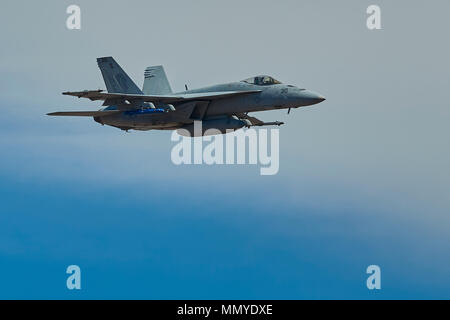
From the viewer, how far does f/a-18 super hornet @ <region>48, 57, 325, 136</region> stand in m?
58.3

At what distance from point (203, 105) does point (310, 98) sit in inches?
230

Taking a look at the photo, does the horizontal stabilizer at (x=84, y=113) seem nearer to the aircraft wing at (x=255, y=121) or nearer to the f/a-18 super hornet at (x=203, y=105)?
the f/a-18 super hornet at (x=203, y=105)

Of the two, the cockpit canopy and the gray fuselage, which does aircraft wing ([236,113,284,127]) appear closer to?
the gray fuselage

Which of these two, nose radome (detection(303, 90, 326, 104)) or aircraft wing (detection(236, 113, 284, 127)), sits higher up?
nose radome (detection(303, 90, 326, 104))

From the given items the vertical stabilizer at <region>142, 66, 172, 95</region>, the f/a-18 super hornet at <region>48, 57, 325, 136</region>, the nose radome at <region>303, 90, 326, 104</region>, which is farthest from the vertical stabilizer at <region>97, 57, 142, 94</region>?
the nose radome at <region>303, 90, 326, 104</region>

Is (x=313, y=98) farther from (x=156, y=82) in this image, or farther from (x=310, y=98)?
(x=156, y=82)

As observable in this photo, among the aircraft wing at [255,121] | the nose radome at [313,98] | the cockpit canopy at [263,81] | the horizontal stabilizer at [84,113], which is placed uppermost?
the cockpit canopy at [263,81]

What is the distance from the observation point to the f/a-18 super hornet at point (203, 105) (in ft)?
191

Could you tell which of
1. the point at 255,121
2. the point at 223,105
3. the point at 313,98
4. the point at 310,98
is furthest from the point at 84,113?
the point at 313,98

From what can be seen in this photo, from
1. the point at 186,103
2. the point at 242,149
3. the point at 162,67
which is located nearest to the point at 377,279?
the point at 242,149

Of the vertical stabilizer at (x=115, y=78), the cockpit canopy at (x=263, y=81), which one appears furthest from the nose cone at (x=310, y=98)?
the vertical stabilizer at (x=115, y=78)

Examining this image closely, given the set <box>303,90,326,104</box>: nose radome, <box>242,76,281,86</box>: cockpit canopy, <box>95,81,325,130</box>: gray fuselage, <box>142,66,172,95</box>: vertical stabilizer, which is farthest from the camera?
<box>142,66,172,95</box>: vertical stabilizer

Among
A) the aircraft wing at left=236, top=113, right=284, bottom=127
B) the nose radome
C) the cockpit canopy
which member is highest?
the cockpit canopy

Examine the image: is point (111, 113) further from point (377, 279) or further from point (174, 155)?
point (377, 279)
